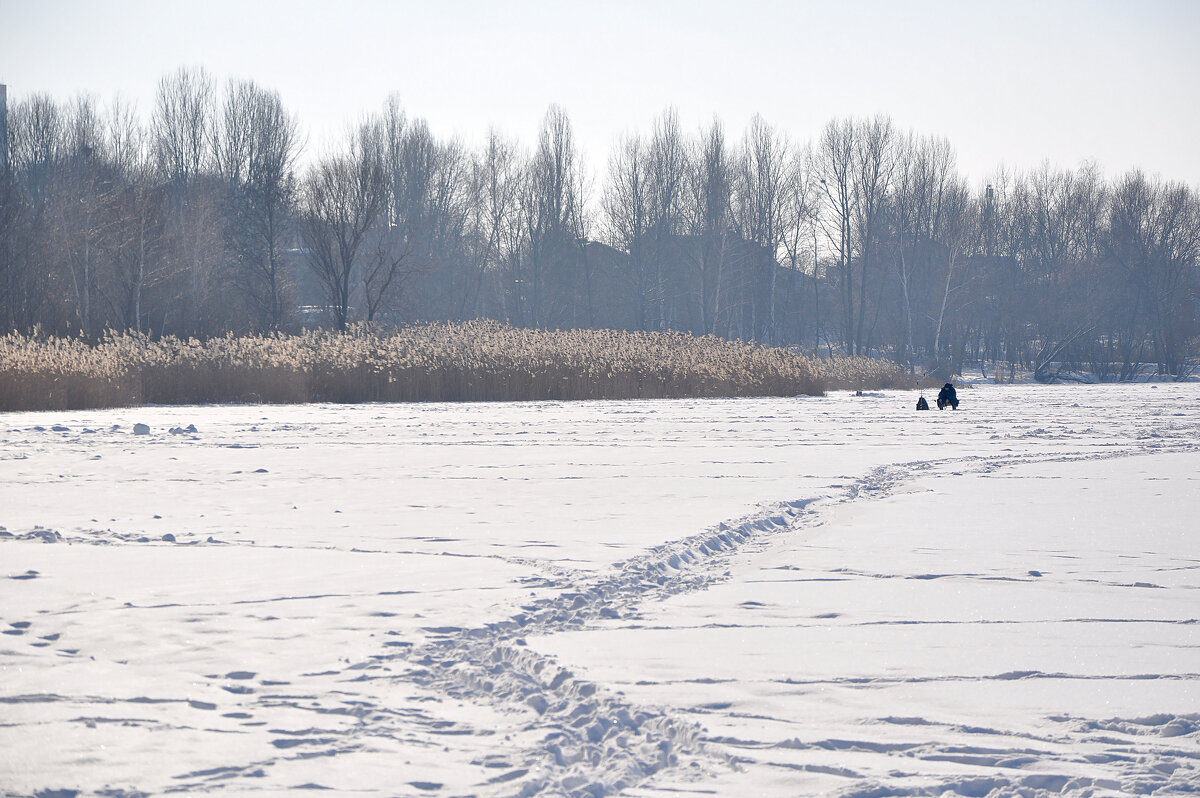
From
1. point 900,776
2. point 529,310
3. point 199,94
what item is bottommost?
point 900,776

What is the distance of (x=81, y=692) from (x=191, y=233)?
1366 inches

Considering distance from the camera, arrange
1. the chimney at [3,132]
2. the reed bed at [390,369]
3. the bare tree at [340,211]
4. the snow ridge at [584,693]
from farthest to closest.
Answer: the chimney at [3,132], the bare tree at [340,211], the reed bed at [390,369], the snow ridge at [584,693]

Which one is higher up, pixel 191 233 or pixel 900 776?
pixel 191 233

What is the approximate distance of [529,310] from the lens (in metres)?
48.6

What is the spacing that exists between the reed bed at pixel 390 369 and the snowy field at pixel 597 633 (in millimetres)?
8379

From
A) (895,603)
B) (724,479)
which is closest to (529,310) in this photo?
(724,479)

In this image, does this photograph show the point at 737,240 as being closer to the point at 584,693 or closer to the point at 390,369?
the point at 390,369

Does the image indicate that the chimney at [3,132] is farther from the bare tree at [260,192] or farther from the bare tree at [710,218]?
the bare tree at [710,218]

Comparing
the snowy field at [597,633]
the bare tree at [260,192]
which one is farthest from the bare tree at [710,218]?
the snowy field at [597,633]

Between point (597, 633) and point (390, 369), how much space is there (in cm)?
1521

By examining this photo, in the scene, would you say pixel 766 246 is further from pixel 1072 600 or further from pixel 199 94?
pixel 1072 600

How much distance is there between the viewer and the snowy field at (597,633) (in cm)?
242

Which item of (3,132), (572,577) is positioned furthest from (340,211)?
(572,577)

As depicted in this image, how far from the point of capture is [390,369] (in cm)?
1819
